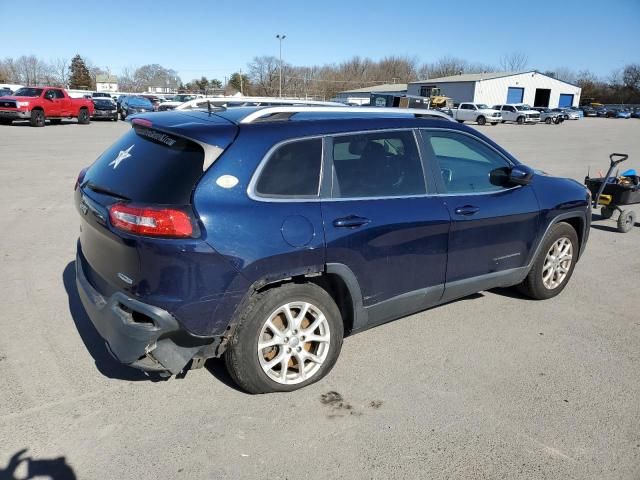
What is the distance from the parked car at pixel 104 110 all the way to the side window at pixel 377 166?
30.4 m

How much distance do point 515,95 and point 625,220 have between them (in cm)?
6691

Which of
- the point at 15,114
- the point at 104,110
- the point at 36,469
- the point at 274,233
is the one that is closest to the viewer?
the point at 36,469

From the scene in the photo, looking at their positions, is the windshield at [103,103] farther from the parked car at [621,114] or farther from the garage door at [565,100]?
the parked car at [621,114]

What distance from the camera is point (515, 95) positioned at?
6775 cm

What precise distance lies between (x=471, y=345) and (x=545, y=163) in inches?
537

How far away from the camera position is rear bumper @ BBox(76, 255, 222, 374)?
2744 millimetres

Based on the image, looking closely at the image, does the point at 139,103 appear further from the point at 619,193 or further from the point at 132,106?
the point at 619,193

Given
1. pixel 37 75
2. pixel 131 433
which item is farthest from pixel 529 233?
pixel 37 75

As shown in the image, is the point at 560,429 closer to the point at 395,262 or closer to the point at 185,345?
the point at 395,262

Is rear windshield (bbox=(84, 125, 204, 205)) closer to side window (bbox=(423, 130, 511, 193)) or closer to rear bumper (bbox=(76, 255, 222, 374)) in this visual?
rear bumper (bbox=(76, 255, 222, 374))

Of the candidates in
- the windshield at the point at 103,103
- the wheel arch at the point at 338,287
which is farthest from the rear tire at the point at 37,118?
the wheel arch at the point at 338,287

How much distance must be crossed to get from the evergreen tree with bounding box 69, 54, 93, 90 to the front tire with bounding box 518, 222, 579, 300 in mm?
98127

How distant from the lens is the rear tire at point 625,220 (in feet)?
24.7

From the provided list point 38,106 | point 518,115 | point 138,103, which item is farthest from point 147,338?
point 518,115
